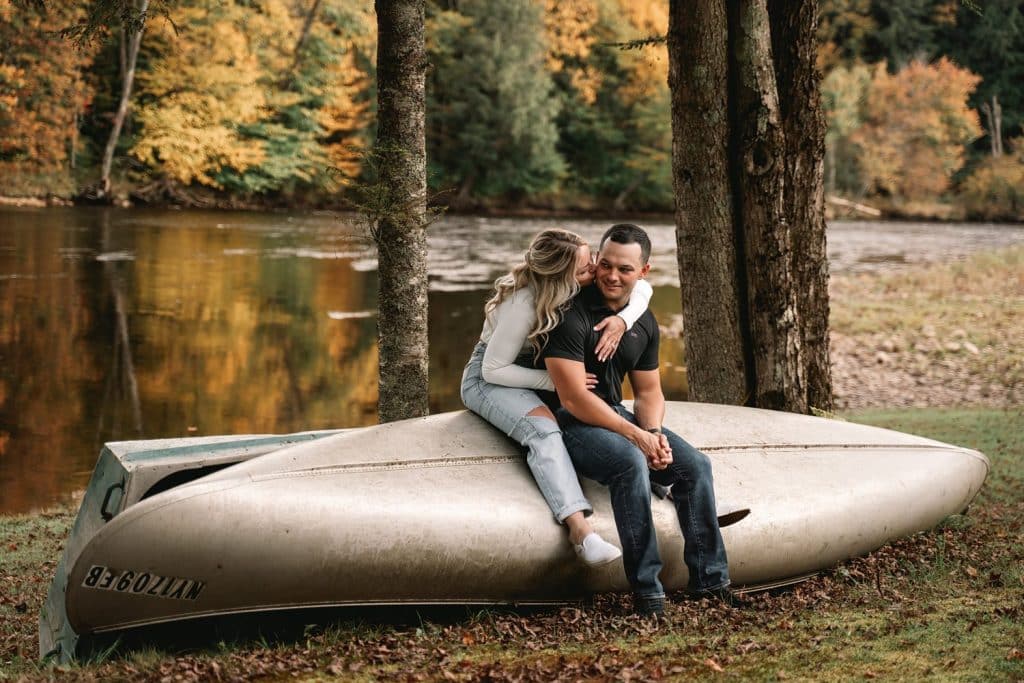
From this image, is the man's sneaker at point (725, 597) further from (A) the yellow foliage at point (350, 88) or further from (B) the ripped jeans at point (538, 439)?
(A) the yellow foliage at point (350, 88)

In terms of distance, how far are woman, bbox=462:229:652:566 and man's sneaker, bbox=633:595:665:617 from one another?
20 cm

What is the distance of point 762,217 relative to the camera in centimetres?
657

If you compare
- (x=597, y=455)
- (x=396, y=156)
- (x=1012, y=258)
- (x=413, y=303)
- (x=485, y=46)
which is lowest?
(x=1012, y=258)

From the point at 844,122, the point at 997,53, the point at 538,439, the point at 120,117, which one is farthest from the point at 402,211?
the point at 997,53

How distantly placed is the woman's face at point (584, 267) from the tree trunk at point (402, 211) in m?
1.18

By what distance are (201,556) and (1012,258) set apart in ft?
71.4

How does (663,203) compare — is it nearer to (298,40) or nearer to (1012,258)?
(298,40)

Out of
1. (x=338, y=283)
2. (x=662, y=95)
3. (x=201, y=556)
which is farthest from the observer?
(x=662, y=95)

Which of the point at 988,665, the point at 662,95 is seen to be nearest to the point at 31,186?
the point at 662,95

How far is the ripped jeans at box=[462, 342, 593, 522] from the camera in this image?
14.3 feet

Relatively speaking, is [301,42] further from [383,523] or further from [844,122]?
[383,523]

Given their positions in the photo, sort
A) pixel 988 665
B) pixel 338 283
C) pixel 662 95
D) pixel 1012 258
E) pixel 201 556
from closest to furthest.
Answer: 1. pixel 988 665
2. pixel 201 556
3. pixel 338 283
4. pixel 1012 258
5. pixel 662 95

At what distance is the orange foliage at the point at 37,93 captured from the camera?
92.3 ft

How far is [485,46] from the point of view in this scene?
119 feet
